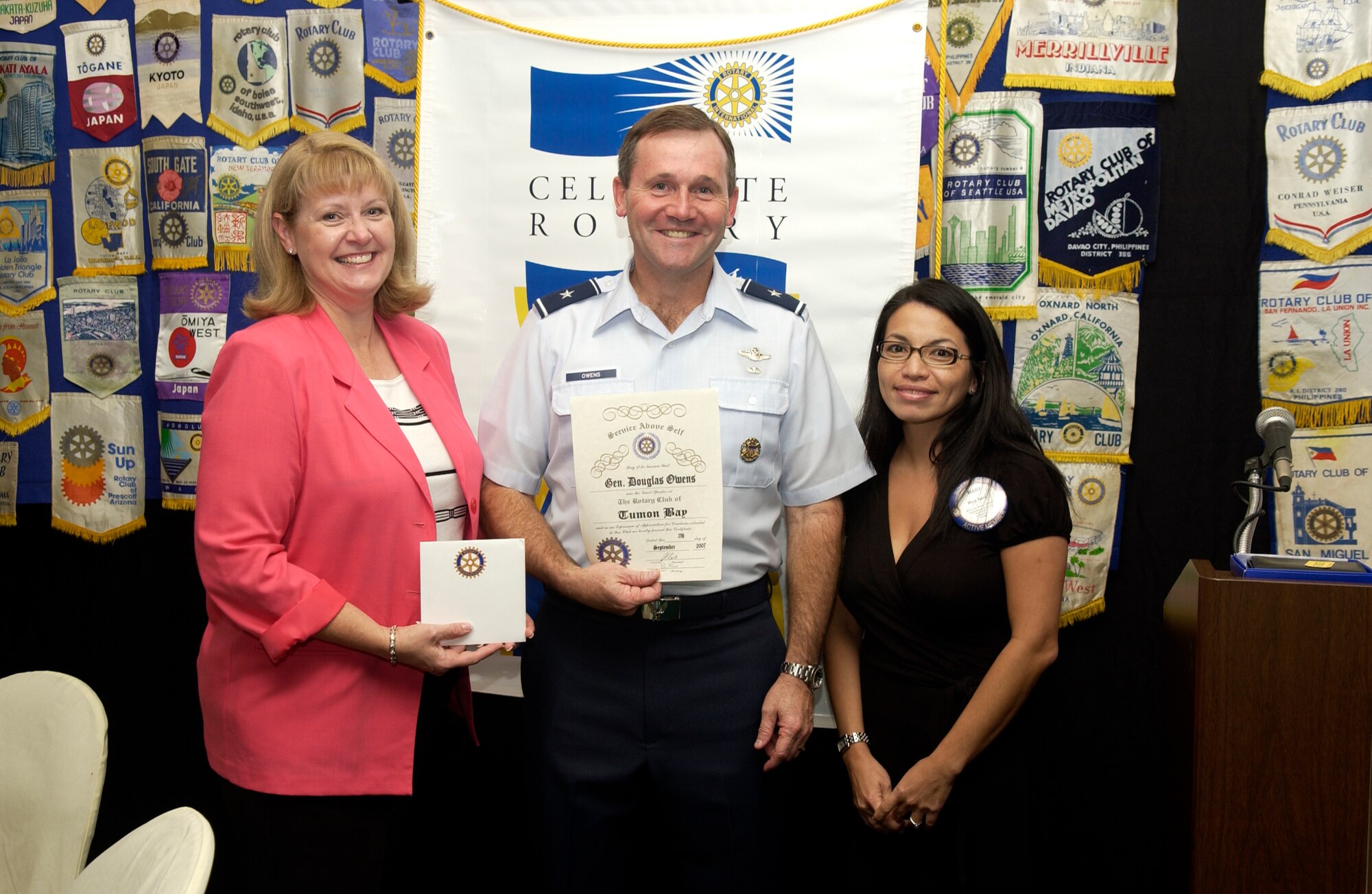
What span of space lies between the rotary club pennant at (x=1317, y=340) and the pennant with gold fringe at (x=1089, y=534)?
47 cm

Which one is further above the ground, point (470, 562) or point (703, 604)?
point (470, 562)

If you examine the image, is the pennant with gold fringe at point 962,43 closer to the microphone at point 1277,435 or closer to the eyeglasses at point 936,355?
the eyeglasses at point 936,355

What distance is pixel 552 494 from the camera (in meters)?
2.12

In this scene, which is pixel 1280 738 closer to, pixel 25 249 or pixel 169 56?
pixel 169 56

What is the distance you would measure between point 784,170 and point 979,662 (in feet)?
4.61

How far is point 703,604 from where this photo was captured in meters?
2.00

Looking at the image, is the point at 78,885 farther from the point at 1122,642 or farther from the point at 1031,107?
the point at 1031,107

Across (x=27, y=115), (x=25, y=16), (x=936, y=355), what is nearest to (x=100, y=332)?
(x=27, y=115)

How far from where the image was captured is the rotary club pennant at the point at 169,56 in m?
3.04

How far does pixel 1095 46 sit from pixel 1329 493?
1350 mm

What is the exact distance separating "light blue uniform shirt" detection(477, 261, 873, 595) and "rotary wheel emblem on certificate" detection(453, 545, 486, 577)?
0.98 feet

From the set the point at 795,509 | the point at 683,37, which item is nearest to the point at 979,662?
the point at 795,509

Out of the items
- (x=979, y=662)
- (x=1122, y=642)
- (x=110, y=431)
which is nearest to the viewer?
(x=979, y=662)

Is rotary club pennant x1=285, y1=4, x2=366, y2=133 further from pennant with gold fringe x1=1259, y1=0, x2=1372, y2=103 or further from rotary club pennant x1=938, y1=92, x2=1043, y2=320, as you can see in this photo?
pennant with gold fringe x1=1259, y1=0, x2=1372, y2=103
